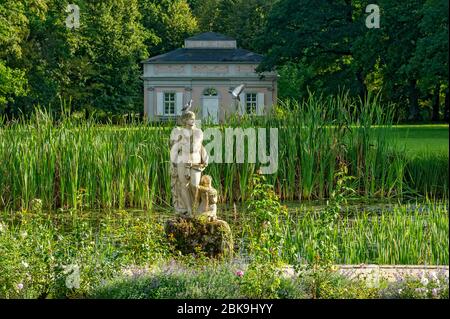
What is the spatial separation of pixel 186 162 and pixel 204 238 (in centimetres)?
70

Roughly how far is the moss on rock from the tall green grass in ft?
13.9

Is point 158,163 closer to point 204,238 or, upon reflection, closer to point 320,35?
point 204,238

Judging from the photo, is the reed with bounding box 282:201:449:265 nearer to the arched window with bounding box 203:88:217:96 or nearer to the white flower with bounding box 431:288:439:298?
the white flower with bounding box 431:288:439:298

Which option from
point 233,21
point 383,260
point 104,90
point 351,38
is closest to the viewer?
point 383,260

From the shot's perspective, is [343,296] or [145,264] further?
[145,264]

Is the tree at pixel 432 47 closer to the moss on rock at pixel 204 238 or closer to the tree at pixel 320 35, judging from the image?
the tree at pixel 320 35

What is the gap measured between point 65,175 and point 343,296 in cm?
699

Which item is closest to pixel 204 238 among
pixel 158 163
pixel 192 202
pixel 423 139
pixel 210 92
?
pixel 192 202

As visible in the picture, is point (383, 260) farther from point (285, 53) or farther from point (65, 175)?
point (285, 53)

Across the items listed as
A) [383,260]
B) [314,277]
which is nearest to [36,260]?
[314,277]

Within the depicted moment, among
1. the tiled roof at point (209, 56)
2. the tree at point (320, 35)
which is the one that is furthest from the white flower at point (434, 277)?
the tiled roof at point (209, 56)

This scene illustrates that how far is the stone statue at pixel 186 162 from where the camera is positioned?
7574 millimetres

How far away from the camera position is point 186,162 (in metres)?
7.61

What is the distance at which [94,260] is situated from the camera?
6168mm
